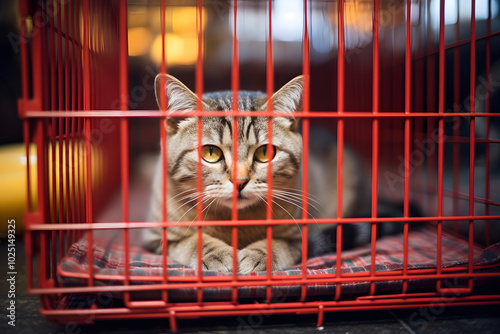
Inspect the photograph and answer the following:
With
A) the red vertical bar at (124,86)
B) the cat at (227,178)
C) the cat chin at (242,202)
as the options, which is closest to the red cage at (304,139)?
the red vertical bar at (124,86)

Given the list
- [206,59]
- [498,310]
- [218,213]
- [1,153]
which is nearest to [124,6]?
[218,213]

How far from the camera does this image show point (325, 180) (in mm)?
1791

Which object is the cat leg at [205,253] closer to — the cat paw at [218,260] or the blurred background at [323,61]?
the cat paw at [218,260]

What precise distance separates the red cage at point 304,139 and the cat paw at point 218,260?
3.2 inches

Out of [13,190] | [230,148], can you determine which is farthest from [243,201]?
[13,190]

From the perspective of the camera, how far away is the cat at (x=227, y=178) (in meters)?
Result: 1.06

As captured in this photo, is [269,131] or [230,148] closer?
[269,131]

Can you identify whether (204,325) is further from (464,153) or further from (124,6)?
(464,153)

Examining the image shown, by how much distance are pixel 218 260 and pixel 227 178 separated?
23 cm

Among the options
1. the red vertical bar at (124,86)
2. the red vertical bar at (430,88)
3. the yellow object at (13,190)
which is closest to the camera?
the red vertical bar at (124,86)

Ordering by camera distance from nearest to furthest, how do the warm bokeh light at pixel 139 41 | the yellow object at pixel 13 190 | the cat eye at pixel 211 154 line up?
the cat eye at pixel 211 154, the yellow object at pixel 13 190, the warm bokeh light at pixel 139 41

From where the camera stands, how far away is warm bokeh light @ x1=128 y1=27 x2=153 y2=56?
2145 mm

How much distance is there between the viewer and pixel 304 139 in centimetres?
83

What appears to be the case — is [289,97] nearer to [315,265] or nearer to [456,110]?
[315,265]
